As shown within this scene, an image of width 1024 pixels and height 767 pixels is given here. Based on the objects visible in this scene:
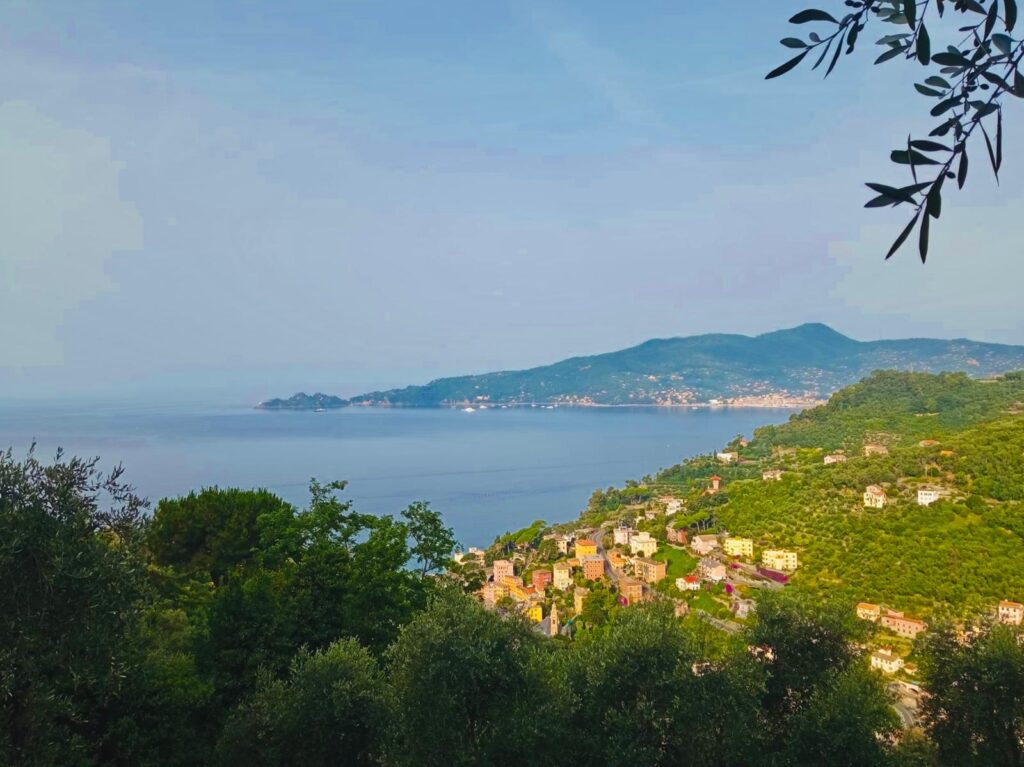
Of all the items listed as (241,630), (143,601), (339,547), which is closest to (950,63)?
(143,601)

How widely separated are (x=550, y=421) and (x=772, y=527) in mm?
101019

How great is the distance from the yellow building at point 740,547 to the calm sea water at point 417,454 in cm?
1853

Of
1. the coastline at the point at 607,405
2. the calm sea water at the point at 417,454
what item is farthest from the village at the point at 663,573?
the coastline at the point at 607,405

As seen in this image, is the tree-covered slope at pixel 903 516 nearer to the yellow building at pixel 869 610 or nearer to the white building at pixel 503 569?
the yellow building at pixel 869 610

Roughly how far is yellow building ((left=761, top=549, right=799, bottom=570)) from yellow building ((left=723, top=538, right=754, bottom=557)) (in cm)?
218

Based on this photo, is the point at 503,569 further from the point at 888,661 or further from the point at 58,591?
the point at 58,591

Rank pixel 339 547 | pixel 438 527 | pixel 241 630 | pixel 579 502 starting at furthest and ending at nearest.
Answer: pixel 579 502 < pixel 438 527 < pixel 339 547 < pixel 241 630

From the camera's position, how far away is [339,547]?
12906 millimetres

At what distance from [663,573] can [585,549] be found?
5618 millimetres

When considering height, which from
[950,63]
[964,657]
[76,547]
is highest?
[950,63]

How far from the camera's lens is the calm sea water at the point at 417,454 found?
54.7 metres

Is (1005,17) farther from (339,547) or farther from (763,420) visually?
(763,420)

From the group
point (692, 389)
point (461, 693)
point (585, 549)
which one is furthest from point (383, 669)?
point (692, 389)

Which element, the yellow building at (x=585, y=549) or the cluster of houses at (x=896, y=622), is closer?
the cluster of houses at (x=896, y=622)
